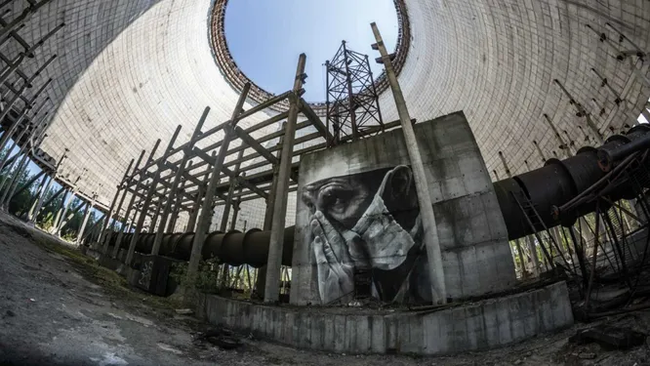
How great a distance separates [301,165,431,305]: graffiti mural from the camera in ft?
24.6

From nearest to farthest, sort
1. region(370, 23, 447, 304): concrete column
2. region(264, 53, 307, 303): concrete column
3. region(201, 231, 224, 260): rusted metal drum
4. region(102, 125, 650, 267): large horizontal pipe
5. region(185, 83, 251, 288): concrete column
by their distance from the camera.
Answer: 1. region(370, 23, 447, 304): concrete column
2. region(102, 125, 650, 267): large horizontal pipe
3. region(264, 53, 307, 303): concrete column
4. region(185, 83, 251, 288): concrete column
5. region(201, 231, 224, 260): rusted metal drum

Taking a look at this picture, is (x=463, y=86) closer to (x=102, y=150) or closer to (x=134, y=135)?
(x=134, y=135)

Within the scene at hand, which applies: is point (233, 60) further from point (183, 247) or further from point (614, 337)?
point (614, 337)

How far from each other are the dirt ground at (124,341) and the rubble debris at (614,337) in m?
0.09

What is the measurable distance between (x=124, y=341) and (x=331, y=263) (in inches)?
200

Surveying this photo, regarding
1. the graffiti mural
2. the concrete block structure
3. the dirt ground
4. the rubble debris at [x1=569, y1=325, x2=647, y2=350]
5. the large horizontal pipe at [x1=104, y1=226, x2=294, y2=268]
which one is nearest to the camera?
the dirt ground

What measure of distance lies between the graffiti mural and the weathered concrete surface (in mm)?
329

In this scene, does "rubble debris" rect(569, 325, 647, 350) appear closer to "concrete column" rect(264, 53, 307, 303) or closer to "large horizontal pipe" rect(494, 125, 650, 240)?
"large horizontal pipe" rect(494, 125, 650, 240)

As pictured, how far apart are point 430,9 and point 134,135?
887 inches

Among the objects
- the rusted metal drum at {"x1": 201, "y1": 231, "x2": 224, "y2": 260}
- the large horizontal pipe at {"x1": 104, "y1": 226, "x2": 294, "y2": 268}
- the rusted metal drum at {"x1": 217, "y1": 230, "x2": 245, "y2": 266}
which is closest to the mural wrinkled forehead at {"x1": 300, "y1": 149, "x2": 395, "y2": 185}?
the large horizontal pipe at {"x1": 104, "y1": 226, "x2": 294, "y2": 268}

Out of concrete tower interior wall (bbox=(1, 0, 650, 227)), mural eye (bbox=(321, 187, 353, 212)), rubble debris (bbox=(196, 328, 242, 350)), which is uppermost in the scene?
concrete tower interior wall (bbox=(1, 0, 650, 227))

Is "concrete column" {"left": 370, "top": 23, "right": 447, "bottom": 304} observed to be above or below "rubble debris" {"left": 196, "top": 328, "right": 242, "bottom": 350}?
above

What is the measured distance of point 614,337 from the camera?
3.62m

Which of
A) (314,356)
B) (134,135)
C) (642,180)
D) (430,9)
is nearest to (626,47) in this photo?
(642,180)
